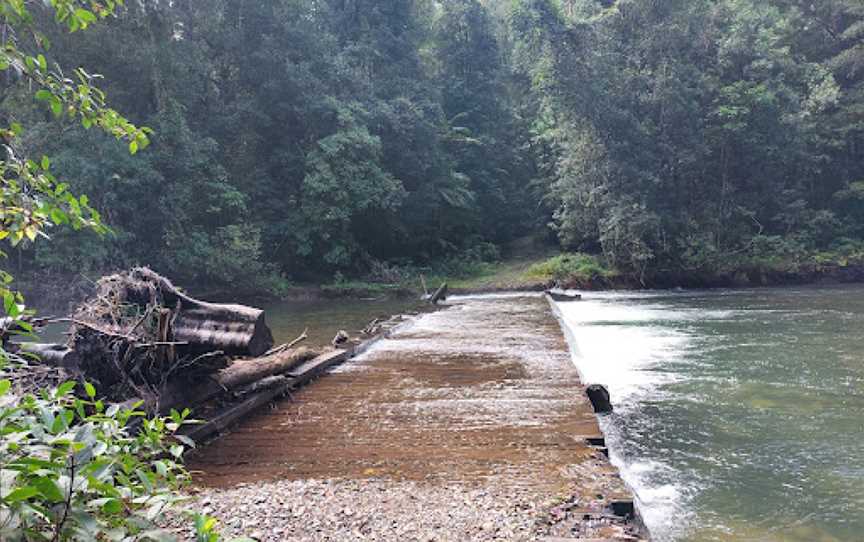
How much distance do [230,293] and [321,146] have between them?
287 inches

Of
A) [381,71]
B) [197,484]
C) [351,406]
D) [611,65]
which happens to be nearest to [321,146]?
[381,71]

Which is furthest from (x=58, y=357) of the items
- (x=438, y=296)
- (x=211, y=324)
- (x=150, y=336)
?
(x=438, y=296)

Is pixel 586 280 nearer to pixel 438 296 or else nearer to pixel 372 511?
pixel 438 296

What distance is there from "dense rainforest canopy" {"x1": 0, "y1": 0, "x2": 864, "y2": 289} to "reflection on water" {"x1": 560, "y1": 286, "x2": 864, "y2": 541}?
42.8 ft

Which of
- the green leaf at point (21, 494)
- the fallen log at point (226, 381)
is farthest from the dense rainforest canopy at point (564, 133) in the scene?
the green leaf at point (21, 494)

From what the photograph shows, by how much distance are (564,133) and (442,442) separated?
82.0 feet

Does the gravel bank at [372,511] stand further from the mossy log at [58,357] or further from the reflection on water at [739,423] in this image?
the mossy log at [58,357]

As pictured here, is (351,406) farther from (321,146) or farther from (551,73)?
(551,73)

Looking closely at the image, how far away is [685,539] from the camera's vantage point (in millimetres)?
4242

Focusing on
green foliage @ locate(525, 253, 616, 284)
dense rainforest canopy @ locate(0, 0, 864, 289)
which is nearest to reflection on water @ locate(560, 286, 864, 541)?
green foliage @ locate(525, 253, 616, 284)

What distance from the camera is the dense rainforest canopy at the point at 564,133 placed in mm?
23219

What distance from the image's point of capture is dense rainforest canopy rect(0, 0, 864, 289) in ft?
76.2

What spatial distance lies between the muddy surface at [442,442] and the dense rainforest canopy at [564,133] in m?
17.0

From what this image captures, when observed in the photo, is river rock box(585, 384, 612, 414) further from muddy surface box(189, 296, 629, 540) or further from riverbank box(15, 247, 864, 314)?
riverbank box(15, 247, 864, 314)
